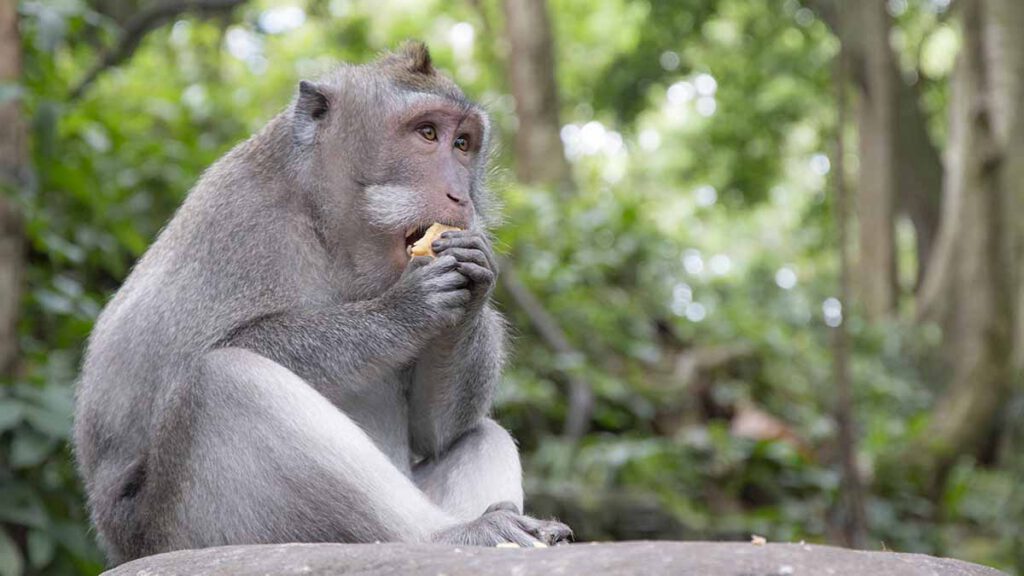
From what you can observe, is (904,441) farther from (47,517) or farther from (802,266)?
(802,266)

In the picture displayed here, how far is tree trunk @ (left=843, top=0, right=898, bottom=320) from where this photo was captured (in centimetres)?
1979

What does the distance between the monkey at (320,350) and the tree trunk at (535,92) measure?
9.92 meters

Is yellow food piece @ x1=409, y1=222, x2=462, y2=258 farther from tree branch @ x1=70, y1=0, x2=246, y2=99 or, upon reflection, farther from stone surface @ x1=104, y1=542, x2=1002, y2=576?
tree branch @ x1=70, y1=0, x2=246, y2=99

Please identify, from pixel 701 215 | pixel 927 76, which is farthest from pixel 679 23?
pixel 927 76

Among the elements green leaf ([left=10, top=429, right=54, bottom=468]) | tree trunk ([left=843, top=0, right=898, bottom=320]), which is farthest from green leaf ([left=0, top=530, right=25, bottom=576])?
tree trunk ([left=843, top=0, right=898, bottom=320])

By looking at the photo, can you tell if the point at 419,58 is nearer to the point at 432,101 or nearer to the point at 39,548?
the point at 432,101

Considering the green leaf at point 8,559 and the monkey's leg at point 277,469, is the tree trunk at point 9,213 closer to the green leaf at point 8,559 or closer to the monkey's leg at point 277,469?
the green leaf at point 8,559

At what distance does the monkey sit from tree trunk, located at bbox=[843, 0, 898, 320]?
15735mm

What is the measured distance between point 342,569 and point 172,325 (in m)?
1.41

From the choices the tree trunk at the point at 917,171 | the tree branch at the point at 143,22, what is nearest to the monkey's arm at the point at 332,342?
the tree branch at the point at 143,22

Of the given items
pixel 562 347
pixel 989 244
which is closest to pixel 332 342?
pixel 562 347

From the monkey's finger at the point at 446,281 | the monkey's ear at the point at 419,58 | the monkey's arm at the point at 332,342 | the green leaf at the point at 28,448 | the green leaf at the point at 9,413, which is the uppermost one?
the monkey's ear at the point at 419,58

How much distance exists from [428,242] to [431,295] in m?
0.22

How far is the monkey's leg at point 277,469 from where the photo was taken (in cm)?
375
